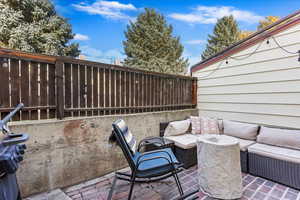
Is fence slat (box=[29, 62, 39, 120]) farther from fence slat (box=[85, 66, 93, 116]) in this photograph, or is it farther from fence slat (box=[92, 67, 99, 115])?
fence slat (box=[92, 67, 99, 115])

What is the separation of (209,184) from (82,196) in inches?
65.7

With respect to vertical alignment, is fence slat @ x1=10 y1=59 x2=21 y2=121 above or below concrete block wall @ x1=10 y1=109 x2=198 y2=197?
above

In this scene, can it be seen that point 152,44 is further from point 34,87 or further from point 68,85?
point 34,87

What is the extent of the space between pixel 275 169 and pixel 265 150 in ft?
0.95

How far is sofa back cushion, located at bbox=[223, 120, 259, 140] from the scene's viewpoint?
302 cm

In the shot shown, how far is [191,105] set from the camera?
435cm

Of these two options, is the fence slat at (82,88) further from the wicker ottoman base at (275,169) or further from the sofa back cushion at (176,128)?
the wicker ottoman base at (275,169)

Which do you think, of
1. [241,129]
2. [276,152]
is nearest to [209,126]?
[241,129]

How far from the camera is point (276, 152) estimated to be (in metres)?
2.37

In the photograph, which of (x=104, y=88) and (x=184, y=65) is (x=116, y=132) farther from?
(x=184, y=65)

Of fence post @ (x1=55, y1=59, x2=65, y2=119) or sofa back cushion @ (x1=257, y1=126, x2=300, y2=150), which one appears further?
sofa back cushion @ (x1=257, y1=126, x2=300, y2=150)

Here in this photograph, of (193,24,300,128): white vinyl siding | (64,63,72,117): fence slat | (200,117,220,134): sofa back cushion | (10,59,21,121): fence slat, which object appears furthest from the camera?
(200,117,220,134): sofa back cushion

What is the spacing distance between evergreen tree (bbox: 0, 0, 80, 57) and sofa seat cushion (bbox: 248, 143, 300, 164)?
32.3 feet

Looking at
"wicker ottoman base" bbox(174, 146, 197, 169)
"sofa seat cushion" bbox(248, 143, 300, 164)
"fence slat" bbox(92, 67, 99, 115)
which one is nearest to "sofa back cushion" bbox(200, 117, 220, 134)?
"wicker ottoman base" bbox(174, 146, 197, 169)
